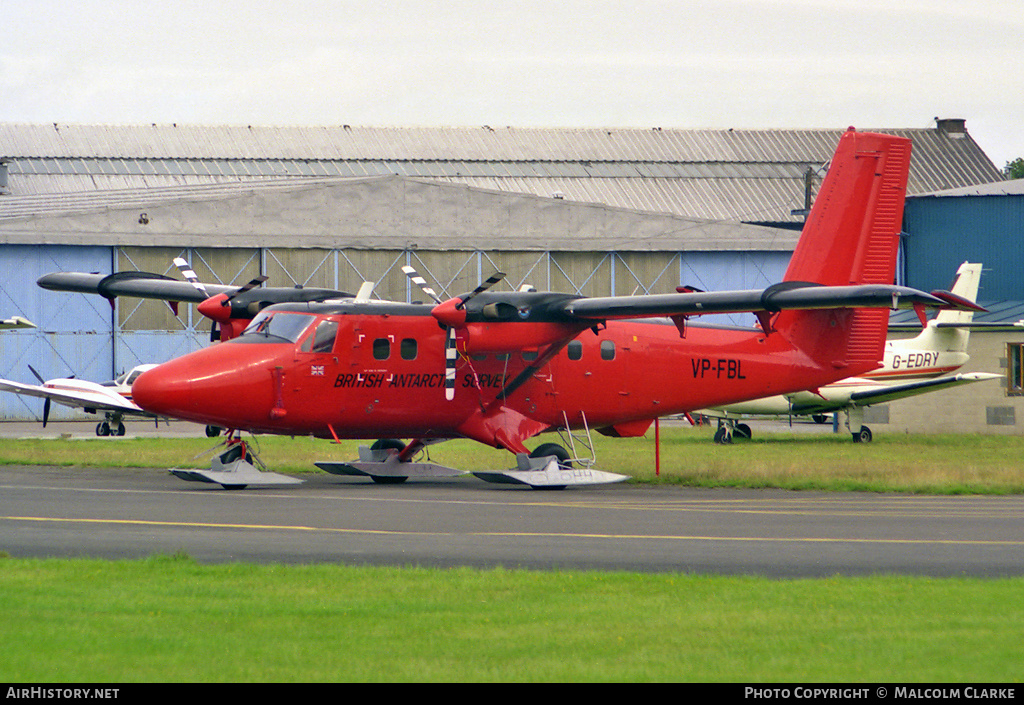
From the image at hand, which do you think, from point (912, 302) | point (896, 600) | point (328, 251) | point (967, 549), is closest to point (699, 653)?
point (896, 600)

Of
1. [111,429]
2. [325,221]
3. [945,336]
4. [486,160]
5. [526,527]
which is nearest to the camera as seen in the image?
[526,527]

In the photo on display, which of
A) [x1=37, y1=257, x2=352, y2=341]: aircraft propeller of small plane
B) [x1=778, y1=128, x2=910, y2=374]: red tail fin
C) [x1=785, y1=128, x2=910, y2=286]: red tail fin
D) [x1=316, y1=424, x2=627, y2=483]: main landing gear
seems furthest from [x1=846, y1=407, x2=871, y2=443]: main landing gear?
[x1=37, y1=257, x2=352, y2=341]: aircraft propeller of small plane

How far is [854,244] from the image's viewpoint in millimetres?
26828

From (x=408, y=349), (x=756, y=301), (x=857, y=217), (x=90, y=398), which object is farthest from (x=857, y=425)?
(x=90, y=398)

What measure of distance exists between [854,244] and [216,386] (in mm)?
13570

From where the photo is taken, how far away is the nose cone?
2219 cm

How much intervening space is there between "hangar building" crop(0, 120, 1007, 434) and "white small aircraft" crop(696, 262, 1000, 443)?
63.3 ft

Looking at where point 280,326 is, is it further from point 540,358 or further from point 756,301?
point 756,301

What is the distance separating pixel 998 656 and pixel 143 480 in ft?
63.2

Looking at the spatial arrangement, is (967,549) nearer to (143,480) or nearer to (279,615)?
(279,615)

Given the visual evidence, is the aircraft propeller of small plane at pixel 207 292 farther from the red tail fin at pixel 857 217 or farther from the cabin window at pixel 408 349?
the red tail fin at pixel 857 217

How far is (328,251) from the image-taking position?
58031 millimetres

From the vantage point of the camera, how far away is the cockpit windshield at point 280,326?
23.8 m

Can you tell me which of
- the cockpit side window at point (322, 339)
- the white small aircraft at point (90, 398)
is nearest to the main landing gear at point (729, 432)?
the white small aircraft at point (90, 398)
